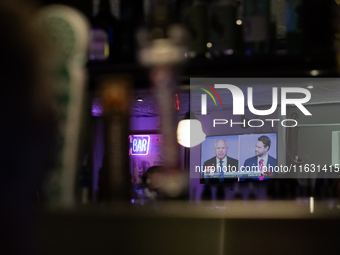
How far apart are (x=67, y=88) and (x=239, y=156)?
1.58 ft

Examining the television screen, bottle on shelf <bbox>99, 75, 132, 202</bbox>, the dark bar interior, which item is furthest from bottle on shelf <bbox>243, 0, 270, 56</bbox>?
bottle on shelf <bbox>99, 75, 132, 202</bbox>

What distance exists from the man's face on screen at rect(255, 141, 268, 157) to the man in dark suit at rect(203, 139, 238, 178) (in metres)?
0.06

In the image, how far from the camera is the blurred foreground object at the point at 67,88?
0.95m

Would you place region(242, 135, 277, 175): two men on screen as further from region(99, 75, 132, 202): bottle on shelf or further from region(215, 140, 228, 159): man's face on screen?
region(99, 75, 132, 202): bottle on shelf

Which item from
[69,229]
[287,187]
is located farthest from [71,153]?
[287,187]

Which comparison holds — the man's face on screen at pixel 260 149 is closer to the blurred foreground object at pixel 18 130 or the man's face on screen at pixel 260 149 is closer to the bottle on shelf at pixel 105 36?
the bottle on shelf at pixel 105 36

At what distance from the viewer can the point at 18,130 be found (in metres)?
0.83

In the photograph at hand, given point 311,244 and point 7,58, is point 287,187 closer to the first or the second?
point 311,244

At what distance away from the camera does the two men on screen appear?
91 centimetres

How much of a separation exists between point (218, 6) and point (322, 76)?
31 centimetres

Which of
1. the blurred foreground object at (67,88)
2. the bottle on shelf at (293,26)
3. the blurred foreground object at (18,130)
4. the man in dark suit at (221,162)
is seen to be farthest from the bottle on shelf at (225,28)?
the blurred foreground object at (18,130)

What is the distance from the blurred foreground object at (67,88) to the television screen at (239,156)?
1.13 ft

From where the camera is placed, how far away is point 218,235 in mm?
884

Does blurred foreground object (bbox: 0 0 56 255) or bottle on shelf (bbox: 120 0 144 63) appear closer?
blurred foreground object (bbox: 0 0 56 255)
